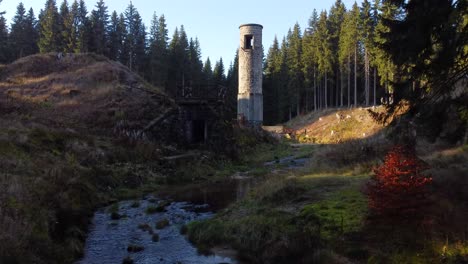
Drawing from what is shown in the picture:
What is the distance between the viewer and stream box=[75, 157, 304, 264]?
38.7 ft

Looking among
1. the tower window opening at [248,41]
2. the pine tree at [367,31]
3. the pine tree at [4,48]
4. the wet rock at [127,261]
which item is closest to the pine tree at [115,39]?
the pine tree at [4,48]

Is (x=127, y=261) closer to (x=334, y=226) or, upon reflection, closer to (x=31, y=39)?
(x=334, y=226)

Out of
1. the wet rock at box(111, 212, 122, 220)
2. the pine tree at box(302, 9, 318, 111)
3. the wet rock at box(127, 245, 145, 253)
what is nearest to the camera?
the wet rock at box(127, 245, 145, 253)

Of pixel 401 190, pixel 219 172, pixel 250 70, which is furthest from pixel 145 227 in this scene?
pixel 250 70

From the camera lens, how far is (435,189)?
485 inches

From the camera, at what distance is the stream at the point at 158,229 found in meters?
11.8

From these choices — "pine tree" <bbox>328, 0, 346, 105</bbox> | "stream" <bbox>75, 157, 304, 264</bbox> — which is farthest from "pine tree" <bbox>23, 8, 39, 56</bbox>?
"stream" <bbox>75, 157, 304, 264</bbox>

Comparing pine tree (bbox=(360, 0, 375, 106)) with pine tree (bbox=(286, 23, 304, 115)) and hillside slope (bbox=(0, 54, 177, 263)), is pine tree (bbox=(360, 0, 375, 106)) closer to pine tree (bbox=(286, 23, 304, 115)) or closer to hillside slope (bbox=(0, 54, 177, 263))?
pine tree (bbox=(286, 23, 304, 115))

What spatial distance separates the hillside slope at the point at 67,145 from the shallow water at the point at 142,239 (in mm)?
540

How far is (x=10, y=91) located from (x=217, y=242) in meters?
32.6

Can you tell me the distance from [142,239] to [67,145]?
466 inches

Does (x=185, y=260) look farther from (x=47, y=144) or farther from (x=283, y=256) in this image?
(x=47, y=144)

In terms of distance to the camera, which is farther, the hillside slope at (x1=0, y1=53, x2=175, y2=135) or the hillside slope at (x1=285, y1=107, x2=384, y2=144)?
the hillside slope at (x1=285, y1=107, x2=384, y2=144)

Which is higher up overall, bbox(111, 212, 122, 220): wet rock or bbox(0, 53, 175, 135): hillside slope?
bbox(0, 53, 175, 135): hillside slope
